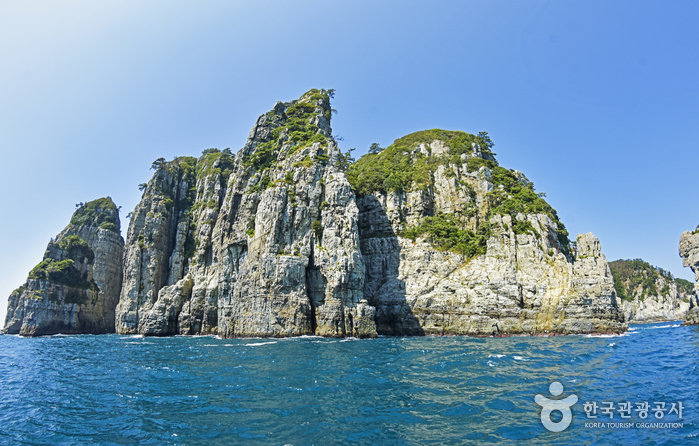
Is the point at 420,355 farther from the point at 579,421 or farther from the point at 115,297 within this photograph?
the point at 115,297

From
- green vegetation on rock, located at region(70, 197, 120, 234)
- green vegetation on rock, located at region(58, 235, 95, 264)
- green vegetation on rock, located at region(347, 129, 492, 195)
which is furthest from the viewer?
green vegetation on rock, located at region(70, 197, 120, 234)

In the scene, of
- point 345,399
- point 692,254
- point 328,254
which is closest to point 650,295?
point 692,254

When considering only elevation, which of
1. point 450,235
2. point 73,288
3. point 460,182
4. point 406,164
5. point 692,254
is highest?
point 406,164

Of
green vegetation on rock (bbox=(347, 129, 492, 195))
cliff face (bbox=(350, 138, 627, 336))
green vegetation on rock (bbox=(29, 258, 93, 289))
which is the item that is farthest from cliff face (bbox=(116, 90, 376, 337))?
green vegetation on rock (bbox=(29, 258, 93, 289))

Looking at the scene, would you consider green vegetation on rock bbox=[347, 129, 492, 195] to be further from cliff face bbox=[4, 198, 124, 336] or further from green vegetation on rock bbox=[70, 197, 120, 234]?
green vegetation on rock bbox=[70, 197, 120, 234]

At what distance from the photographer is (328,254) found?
52.4 metres

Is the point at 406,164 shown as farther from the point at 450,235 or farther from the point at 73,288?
the point at 73,288

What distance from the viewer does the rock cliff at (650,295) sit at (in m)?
129

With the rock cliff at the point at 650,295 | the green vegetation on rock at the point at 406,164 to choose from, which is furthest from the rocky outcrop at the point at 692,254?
the rock cliff at the point at 650,295

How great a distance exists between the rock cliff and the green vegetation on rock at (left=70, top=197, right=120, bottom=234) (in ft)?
508

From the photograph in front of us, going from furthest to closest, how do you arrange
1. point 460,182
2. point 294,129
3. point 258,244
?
point 294,129 < point 460,182 < point 258,244

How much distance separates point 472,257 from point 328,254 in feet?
78.7

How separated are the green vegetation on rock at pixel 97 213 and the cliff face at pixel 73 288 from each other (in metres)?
1.94

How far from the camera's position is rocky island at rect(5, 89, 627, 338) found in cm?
5041
